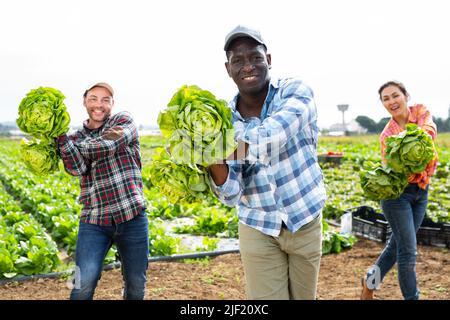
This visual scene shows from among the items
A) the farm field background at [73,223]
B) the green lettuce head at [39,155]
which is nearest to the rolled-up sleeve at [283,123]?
the green lettuce head at [39,155]

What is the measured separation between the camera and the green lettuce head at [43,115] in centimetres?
352

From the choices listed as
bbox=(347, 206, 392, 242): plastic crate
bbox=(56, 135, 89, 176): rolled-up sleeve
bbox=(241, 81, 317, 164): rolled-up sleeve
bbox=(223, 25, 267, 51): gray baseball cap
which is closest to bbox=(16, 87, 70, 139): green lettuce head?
bbox=(56, 135, 89, 176): rolled-up sleeve

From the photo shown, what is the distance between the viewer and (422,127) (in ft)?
14.4

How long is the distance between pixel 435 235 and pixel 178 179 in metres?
5.71

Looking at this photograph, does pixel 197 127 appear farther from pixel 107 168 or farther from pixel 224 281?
pixel 224 281

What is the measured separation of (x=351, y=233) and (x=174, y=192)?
19.2 feet

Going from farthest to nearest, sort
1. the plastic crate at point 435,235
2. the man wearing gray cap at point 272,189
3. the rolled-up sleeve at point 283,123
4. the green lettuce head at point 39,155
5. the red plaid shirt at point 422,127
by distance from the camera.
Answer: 1. the plastic crate at point 435,235
2. the red plaid shirt at point 422,127
3. the green lettuce head at point 39,155
4. the man wearing gray cap at point 272,189
5. the rolled-up sleeve at point 283,123

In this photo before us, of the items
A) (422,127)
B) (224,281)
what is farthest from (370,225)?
(422,127)

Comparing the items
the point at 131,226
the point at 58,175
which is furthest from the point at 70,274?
the point at 58,175

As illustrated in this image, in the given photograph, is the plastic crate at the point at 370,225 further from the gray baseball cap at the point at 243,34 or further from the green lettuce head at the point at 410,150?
the gray baseball cap at the point at 243,34

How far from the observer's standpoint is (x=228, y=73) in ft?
9.57

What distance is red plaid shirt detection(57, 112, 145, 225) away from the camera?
145 inches

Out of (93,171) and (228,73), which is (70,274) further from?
(228,73)

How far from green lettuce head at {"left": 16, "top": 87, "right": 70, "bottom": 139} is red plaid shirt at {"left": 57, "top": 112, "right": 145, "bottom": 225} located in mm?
126
